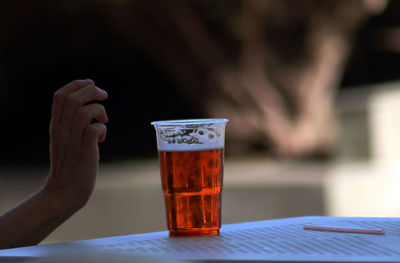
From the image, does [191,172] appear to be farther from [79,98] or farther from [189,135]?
[79,98]

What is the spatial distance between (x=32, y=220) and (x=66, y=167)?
0.54 ft

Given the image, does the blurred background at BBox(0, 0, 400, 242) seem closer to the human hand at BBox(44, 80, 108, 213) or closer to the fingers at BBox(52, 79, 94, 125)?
the human hand at BBox(44, 80, 108, 213)

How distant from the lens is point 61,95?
1866 millimetres

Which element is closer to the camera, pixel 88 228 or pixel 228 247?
pixel 228 247

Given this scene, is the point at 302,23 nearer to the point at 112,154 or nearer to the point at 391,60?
the point at 391,60

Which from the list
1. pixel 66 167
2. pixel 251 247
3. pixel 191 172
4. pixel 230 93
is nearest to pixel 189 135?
pixel 191 172

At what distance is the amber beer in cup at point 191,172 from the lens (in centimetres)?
167

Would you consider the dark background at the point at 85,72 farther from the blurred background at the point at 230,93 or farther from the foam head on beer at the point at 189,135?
the foam head on beer at the point at 189,135

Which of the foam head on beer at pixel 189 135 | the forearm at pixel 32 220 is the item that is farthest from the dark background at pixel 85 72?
the foam head on beer at pixel 189 135

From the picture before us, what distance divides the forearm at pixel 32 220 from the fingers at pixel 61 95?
228 mm

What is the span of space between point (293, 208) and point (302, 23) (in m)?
3.04

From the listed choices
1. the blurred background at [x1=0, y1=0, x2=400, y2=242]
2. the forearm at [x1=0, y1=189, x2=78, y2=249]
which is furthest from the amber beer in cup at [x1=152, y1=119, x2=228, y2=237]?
the blurred background at [x1=0, y1=0, x2=400, y2=242]

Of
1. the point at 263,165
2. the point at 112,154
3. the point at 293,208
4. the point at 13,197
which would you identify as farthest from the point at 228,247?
the point at 112,154

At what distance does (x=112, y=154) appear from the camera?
10086mm
